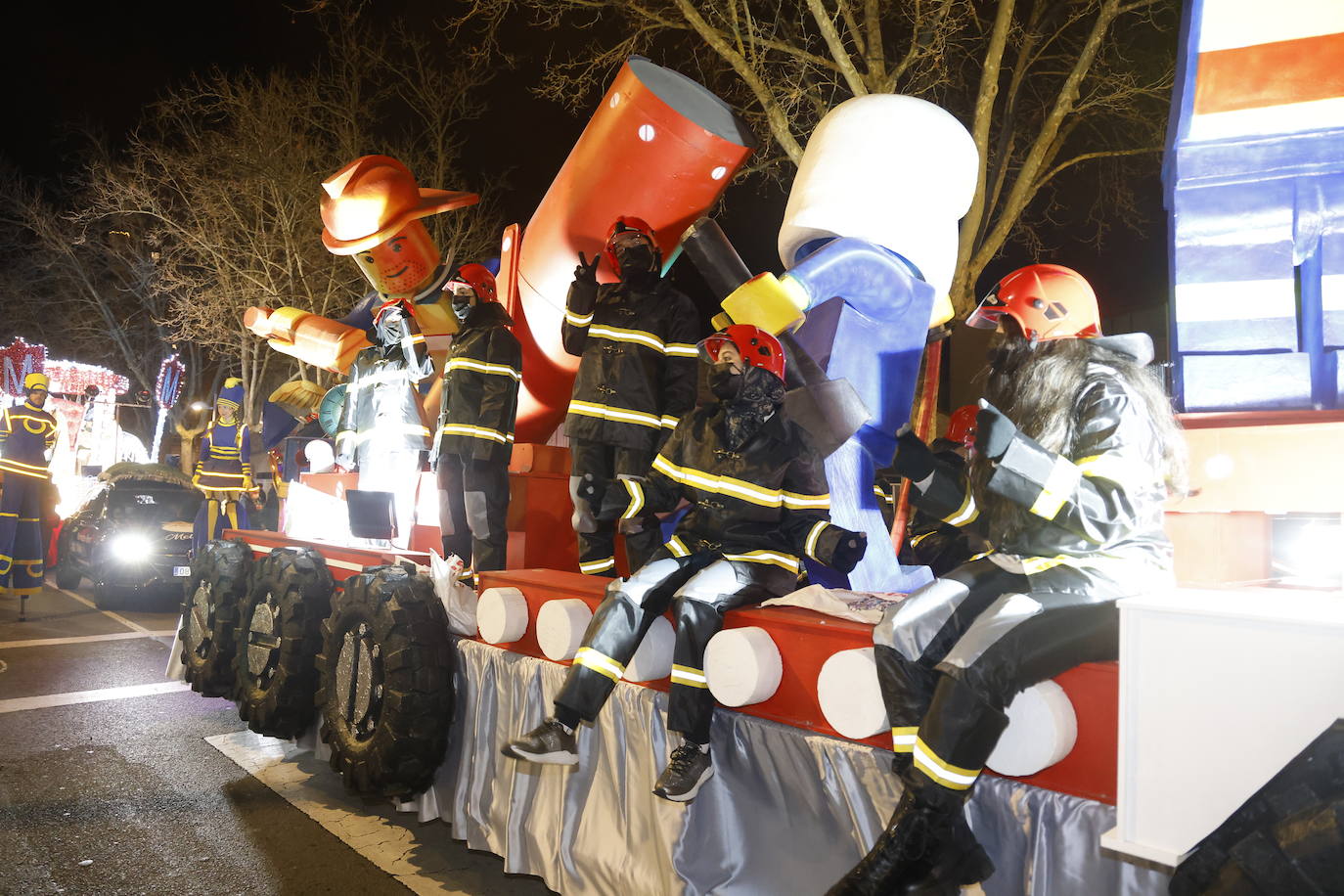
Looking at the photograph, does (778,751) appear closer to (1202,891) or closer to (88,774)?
Result: (1202,891)

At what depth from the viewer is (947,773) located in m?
2.04

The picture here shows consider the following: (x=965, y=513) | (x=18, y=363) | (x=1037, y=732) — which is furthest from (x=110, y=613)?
(x=18, y=363)

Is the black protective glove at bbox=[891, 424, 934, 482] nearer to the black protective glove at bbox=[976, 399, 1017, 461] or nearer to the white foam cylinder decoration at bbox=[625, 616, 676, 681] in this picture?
the black protective glove at bbox=[976, 399, 1017, 461]

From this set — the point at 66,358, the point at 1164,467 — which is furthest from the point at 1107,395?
the point at 66,358

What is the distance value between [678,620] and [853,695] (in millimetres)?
672

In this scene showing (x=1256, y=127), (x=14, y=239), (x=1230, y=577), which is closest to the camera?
(x=1256, y=127)

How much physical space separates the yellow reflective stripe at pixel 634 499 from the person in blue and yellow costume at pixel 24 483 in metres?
8.77

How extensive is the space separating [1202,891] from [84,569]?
11.5 m

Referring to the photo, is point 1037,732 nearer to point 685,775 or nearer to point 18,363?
point 685,775

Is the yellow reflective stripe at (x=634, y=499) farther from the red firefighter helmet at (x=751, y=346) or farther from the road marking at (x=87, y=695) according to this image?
the road marking at (x=87, y=695)

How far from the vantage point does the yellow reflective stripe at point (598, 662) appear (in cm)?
296

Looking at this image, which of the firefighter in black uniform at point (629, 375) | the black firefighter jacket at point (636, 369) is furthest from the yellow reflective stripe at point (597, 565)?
the black firefighter jacket at point (636, 369)

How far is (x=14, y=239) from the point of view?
23.2m

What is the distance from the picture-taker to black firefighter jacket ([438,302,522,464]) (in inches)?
187
